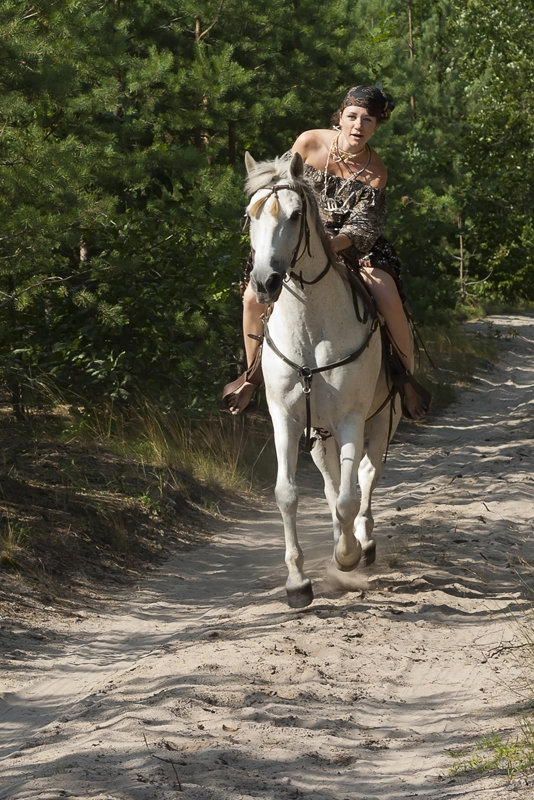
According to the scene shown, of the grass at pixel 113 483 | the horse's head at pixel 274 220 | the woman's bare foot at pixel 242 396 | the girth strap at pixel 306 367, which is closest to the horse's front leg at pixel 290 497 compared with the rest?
the girth strap at pixel 306 367

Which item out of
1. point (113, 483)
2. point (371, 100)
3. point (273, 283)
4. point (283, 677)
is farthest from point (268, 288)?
point (113, 483)

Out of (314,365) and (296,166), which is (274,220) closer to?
(296,166)

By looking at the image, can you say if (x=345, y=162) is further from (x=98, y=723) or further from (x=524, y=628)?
(x=98, y=723)

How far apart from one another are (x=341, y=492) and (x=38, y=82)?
337 centimetres

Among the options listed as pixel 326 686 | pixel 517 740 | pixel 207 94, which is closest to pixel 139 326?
pixel 207 94

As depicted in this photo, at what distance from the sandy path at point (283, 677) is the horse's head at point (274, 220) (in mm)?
1905

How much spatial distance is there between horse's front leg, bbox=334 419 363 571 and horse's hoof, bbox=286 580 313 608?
31cm

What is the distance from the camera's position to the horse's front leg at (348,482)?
276 inches

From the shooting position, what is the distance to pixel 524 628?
6.41m

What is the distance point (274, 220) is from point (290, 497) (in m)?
1.72

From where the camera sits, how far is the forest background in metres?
8.17

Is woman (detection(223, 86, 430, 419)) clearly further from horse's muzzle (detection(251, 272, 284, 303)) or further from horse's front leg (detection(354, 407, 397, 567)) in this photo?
horse's muzzle (detection(251, 272, 284, 303))

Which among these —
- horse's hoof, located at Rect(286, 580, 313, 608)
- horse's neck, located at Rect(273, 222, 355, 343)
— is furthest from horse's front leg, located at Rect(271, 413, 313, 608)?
horse's neck, located at Rect(273, 222, 355, 343)

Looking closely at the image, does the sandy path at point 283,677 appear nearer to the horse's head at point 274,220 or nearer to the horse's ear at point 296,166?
the horse's head at point 274,220
